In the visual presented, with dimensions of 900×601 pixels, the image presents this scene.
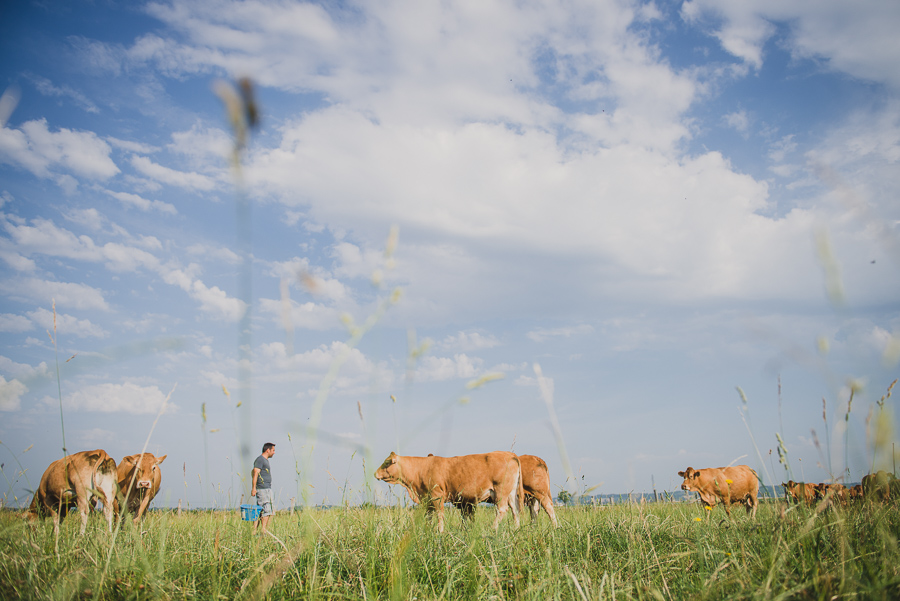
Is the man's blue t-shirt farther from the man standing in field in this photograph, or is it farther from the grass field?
the grass field

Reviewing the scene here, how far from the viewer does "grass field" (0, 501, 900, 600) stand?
2556 mm

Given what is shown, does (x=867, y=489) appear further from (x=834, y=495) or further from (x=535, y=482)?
(x=535, y=482)

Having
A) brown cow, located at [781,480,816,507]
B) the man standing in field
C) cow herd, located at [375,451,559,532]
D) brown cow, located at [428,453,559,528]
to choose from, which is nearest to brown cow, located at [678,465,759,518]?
brown cow, located at [428,453,559,528]

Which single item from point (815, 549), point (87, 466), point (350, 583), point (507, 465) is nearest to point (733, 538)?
point (815, 549)

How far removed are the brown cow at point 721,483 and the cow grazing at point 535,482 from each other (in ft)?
12.3

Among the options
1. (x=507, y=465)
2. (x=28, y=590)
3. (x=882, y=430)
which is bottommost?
(x=507, y=465)

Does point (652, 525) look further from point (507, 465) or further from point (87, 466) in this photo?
point (87, 466)

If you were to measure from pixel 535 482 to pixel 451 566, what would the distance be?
8.85m

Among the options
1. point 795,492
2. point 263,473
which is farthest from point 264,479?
point 795,492

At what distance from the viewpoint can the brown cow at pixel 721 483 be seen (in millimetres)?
13000

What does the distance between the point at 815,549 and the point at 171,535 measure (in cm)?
559

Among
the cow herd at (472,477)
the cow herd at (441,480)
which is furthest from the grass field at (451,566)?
the cow herd at (472,477)

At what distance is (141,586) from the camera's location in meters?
2.67

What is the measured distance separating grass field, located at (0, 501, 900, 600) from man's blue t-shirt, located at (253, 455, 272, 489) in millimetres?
4888
